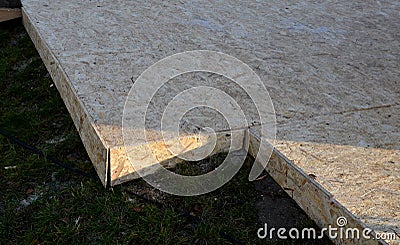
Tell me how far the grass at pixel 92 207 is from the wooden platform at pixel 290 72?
0.14 m

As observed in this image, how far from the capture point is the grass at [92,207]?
81.4 inches

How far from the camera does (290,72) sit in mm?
3021

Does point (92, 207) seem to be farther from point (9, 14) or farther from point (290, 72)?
point (9, 14)

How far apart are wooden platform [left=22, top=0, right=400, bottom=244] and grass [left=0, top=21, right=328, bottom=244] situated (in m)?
0.14

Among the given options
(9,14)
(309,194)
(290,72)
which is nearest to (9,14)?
(9,14)

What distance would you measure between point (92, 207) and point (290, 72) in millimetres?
1495

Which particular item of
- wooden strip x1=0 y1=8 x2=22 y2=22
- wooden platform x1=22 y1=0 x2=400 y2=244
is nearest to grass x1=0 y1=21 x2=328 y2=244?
wooden platform x1=22 y1=0 x2=400 y2=244

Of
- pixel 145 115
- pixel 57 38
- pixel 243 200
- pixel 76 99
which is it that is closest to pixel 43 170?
pixel 76 99

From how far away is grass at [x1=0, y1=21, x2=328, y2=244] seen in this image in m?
2.07

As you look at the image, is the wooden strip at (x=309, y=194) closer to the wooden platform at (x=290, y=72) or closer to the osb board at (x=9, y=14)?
the wooden platform at (x=290, y=72)

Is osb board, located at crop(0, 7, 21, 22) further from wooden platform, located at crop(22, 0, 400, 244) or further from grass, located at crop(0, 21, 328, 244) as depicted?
grass, located at crop(0, 21, 328, 244)

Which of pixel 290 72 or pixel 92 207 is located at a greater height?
pixel 290 72

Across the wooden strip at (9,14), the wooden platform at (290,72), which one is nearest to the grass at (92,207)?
the wooden platform at (290,72)

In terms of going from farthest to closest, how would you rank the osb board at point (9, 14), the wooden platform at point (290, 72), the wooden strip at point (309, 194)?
1. the osb board at point (9, 14)
2. the wooden platform at point (290, 72)
3. the wooden strip at point (309, 194)
